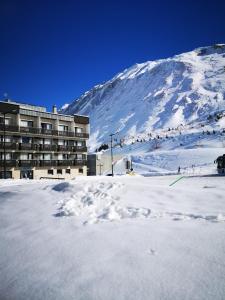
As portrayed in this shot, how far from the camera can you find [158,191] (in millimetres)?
10594

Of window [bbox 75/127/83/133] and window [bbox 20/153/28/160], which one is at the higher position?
window [bbox 75/127/83/133]

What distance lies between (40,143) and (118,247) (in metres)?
45.5

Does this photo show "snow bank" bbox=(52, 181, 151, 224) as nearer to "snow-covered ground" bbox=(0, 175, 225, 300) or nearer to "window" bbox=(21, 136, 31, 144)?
"snow-covered ground" bbox=(0, 175, 225, 300)

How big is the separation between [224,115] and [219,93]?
237 ft

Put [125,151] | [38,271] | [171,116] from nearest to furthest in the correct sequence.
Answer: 1. [38,271]
2. [125,151]
3. [171,116]

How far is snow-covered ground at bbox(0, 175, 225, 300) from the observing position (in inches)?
207

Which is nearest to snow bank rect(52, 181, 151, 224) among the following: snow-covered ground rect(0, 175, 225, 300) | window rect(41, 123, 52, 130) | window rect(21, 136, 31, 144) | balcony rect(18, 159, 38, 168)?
snow-covered ground rect(0, 175, 225, 300)

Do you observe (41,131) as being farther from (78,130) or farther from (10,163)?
(78,130)

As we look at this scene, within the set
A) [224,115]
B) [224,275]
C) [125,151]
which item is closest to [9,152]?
[224,275]

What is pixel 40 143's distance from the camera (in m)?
50.2

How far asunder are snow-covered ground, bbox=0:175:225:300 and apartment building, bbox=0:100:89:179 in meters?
36.0

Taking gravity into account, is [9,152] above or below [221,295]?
above

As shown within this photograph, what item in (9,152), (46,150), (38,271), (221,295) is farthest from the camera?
(46,150)

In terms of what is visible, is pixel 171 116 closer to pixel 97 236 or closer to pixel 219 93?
pixel 219 93
